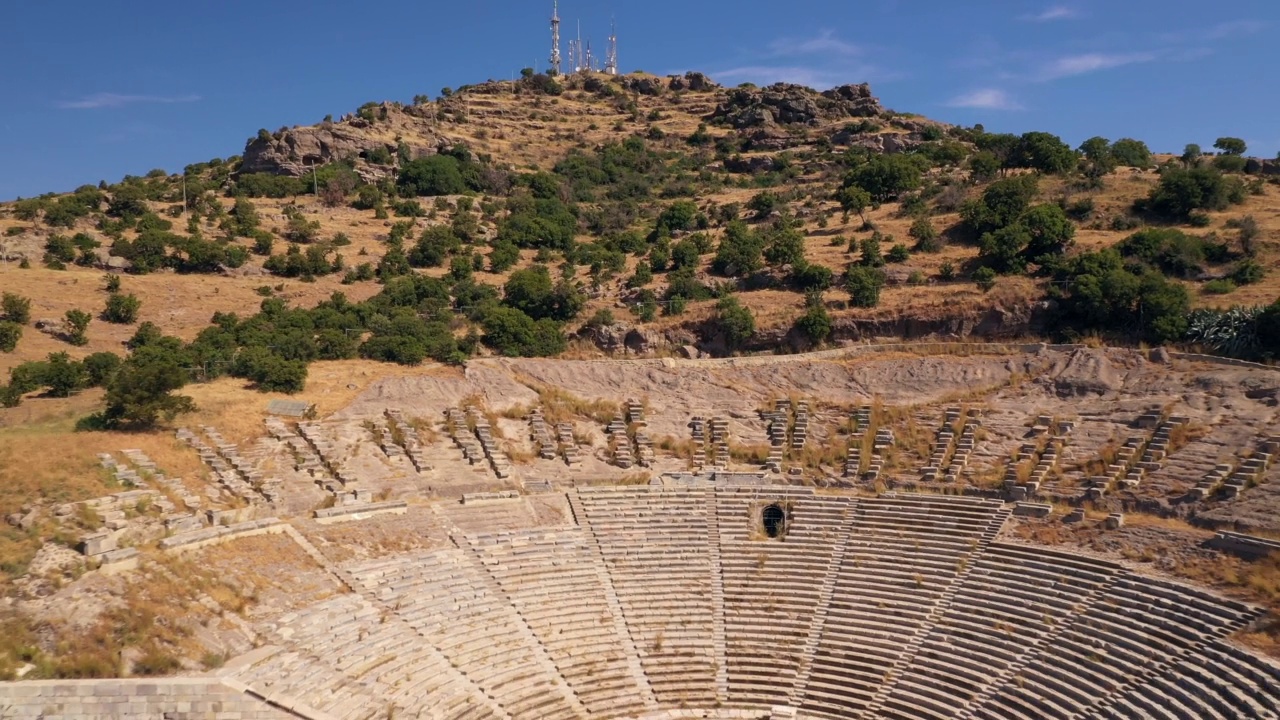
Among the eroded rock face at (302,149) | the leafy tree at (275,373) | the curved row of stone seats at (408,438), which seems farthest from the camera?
the eroded rock face at (302,149)

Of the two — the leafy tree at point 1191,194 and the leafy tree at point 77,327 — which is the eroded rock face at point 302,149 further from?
the leafy tree at point 1191,194

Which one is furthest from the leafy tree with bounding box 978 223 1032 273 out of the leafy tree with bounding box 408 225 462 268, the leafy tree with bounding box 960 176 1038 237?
the leafy tree with bounding box 408 225 462 268

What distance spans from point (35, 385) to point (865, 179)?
50701 mm

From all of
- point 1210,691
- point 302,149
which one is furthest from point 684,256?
point 302,149

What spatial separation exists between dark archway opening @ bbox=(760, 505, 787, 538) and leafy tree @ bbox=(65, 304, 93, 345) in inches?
1369

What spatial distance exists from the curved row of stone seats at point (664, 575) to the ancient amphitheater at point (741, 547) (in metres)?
0.07

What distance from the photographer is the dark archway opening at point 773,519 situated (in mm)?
A: 27812

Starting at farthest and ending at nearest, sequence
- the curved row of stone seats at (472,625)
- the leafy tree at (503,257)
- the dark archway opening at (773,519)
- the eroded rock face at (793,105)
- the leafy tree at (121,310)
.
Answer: the eroded rock face at (793,105)
the leafy tree at (503,257)
the leafy tree at (121,310)
the dark archway opening at (773,519)
the curved row of stone seats at (472,625)

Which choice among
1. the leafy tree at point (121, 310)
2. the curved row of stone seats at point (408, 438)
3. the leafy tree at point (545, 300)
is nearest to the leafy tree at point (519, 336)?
the leafy tree at point (545, 300)

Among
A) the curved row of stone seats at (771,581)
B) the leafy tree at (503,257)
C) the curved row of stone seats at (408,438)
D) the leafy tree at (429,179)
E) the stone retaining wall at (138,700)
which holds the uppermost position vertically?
the leafy tree at (429,179)

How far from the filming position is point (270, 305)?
47844 mm

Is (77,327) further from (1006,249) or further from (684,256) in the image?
(1006,249)

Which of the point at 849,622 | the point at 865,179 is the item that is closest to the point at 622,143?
the point at 865,179

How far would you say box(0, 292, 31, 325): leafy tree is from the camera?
43.3 m
